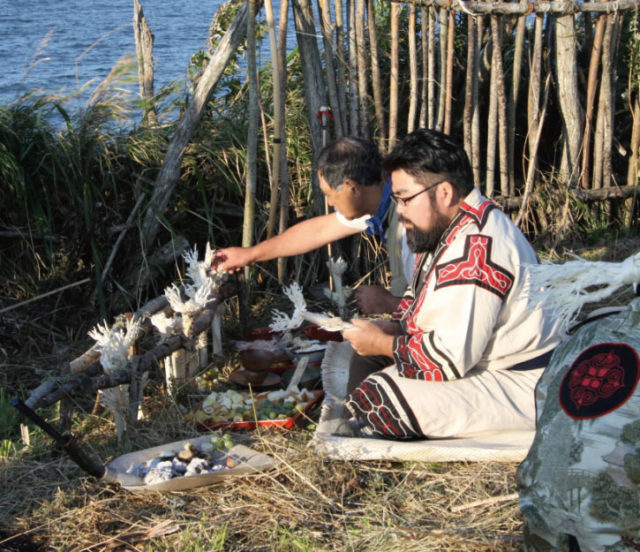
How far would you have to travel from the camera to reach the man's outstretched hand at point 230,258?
4.03 meters

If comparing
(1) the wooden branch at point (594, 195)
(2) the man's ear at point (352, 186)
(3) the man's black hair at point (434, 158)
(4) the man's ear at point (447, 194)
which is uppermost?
(3) the man's black hair at point (434, 158)

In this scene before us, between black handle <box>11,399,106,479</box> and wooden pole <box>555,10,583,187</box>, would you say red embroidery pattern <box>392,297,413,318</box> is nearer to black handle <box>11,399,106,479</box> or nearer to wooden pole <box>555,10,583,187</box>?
black handle <box>11,399,106,479</box>

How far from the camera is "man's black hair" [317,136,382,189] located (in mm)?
3646

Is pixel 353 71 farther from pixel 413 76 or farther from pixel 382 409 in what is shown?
pixel 382 409

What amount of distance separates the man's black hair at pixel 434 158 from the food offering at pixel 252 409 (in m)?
1.19

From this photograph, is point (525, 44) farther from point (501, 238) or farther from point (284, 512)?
point (284, 512)

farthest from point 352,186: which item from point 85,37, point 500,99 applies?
point 85,37

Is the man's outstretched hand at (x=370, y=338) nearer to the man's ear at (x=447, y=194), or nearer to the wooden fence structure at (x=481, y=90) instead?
the man's ear at (x=447, y=194)

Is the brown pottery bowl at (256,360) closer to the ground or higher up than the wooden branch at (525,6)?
closer to the ground

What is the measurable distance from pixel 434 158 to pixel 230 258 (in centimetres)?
155

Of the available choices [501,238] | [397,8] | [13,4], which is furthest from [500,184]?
[13,4]

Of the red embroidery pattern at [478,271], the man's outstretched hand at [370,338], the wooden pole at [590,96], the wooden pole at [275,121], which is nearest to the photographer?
the red embroidery pattern at [478,271]

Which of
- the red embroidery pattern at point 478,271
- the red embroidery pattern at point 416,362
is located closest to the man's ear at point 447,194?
the red embroidery pattern at point 478,271

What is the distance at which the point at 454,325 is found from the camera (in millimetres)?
2791
